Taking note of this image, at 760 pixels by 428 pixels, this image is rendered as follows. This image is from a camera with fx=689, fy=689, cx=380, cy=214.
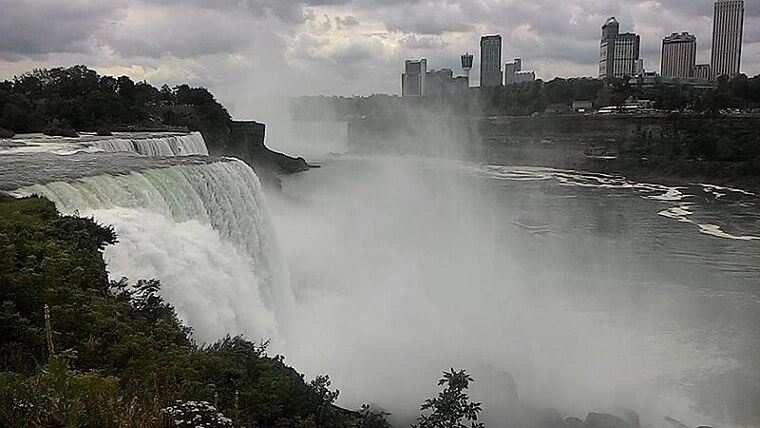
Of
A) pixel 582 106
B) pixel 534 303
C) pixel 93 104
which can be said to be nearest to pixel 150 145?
pixel 534 303

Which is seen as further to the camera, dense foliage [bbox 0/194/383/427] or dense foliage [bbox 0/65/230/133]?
dense foliage [bbox 0/65/230/133]

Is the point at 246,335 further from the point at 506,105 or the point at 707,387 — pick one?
the point at 506,105

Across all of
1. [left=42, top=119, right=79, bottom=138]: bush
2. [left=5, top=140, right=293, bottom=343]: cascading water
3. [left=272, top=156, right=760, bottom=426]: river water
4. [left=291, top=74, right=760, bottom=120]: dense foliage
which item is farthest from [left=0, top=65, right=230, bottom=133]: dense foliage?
[left=291, top=74, right=760, bottom=120]: dense foliage

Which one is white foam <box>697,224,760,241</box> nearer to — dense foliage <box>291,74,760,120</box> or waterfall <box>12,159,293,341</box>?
waterfall <box>12,159,293,341</box>

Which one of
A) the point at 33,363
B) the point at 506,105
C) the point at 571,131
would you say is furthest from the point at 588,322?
the point at 506,105

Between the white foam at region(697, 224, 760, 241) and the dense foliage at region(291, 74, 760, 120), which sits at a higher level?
the dense foliage at region(291, 74, 760, 120)
